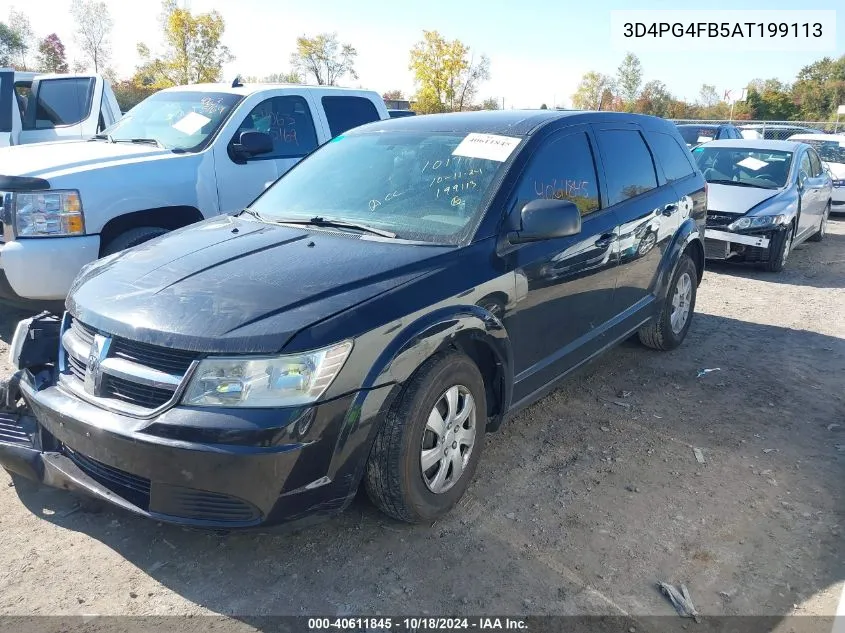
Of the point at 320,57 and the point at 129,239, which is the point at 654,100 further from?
the point at 129,239

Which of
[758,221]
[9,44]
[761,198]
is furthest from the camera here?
[9,44]

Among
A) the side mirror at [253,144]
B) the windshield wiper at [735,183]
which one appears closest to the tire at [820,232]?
the windshield wiper at [735,183]

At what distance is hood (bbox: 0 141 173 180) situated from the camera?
4922 millimetres

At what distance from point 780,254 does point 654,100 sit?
4615 centimetres

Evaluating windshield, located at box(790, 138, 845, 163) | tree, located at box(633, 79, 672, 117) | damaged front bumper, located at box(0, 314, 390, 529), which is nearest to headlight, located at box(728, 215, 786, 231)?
damaged front bumper, located at box(0, 314, 390, 529)

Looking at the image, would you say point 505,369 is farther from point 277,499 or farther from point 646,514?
point 277,499

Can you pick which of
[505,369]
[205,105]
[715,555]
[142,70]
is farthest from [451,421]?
[142,70]

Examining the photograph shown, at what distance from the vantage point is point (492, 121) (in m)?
3.88

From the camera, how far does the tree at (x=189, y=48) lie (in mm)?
30828

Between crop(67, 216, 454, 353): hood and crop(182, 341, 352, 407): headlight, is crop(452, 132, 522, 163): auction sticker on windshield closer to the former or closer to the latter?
crop(67, 216, 454, 353): hood

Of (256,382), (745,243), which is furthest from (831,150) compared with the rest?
(256,382)

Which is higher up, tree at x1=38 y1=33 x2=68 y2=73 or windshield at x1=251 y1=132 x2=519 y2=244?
tree at x1=38 y1=33 x2=68 y2=73

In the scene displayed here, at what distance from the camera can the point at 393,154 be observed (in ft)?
12.5

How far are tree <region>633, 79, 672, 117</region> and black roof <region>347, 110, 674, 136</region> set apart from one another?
46315mm
